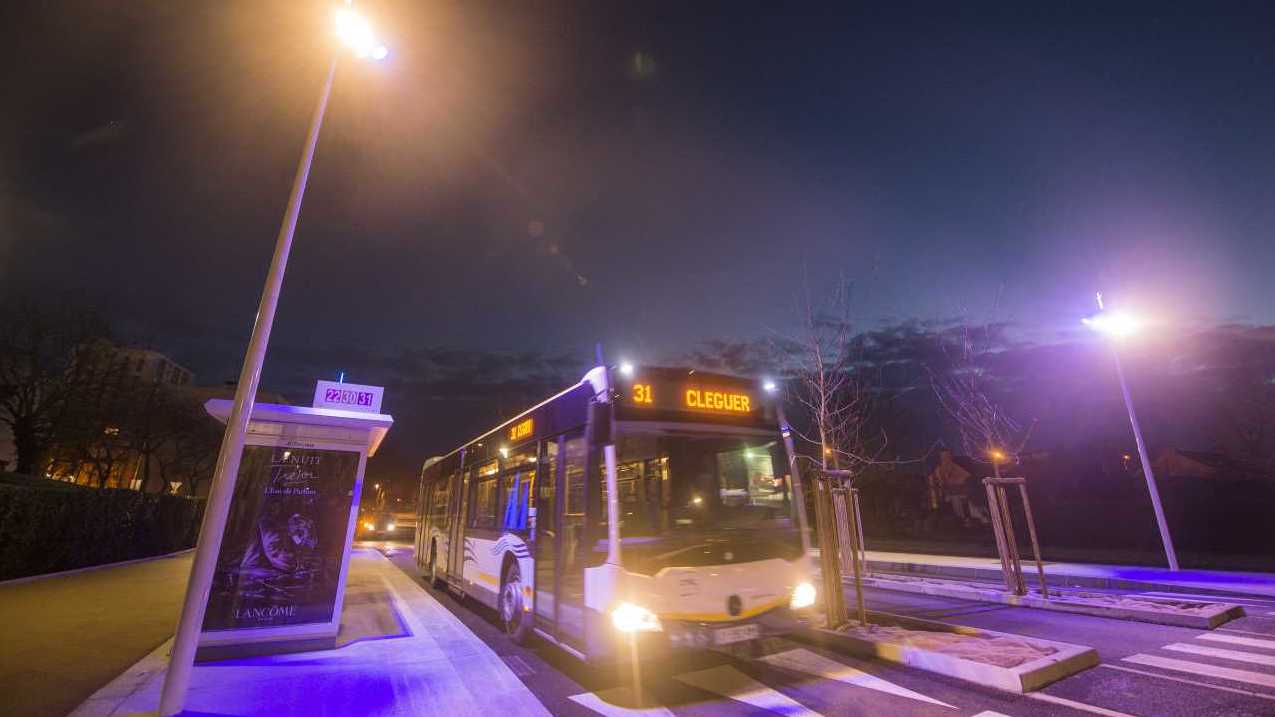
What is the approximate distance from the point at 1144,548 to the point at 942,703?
2436 cm

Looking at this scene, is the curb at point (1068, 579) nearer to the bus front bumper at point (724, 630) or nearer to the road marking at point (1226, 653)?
the road marking at point (1226, 653)

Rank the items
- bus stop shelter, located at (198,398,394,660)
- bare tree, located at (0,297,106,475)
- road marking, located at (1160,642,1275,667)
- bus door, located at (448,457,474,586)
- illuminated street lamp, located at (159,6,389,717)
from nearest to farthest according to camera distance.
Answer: illuminated street lamp, located at (159,6,389,717) < road marking, located at (1160,642,1275,667) < bus stop shelter, located at (198,398,394,660) < bus door, located at (448,457,474,586) < bare tree, located at (0,297,106,475)

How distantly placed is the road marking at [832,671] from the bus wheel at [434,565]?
9.61 m

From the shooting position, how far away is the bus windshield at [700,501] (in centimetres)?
566

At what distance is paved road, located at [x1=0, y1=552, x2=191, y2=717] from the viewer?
529cm

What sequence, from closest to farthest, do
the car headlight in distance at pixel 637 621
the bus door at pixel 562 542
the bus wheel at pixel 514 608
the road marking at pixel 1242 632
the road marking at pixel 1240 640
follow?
the car headlight in distance at pixel 637 621
the bus door at pixel 562 542
the road marking at pixel 1240 640
the road marking at pixel 1242 632
the bus wheel at pixel 514 608

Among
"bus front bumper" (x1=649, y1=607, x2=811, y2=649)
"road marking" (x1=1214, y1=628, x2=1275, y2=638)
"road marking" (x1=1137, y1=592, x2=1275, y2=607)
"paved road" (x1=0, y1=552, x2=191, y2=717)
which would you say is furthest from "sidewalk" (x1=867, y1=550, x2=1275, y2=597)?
"paved road" (x1=0, y1=552, x2=191, y2=717)

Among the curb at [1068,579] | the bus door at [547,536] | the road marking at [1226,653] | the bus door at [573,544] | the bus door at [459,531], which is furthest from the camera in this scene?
the curb at [1068,579]

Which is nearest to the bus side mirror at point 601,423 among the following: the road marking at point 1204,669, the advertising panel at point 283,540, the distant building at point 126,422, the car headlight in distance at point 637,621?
the car headlight in distance at point 637,621

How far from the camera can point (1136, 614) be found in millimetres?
8711

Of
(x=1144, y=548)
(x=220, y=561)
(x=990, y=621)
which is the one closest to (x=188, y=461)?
(x=220, y=561)

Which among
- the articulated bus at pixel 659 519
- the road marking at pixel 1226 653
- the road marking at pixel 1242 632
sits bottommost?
the road marking at pixel 1226 653

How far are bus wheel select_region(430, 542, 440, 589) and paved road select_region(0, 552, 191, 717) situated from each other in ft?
16.8

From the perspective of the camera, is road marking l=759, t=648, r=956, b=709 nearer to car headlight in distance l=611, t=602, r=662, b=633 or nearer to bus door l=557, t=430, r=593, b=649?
car headlight in distance l=611, t=602, r=662, b=633
